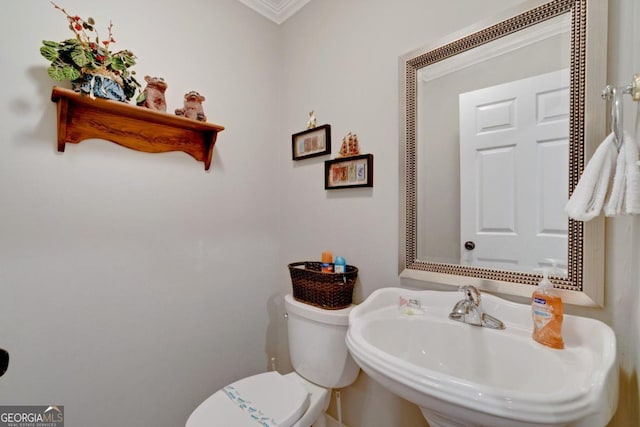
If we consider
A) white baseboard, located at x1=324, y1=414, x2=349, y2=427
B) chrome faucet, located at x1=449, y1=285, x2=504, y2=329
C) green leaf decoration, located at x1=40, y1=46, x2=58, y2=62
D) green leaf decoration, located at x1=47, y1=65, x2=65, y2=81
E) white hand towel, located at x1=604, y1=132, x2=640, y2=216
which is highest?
green leaf decoration, located at x1=40, y1=46, x2=58, y2=62

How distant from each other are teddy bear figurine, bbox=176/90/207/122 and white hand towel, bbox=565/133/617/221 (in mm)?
1415

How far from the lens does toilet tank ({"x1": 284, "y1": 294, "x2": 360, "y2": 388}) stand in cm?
117

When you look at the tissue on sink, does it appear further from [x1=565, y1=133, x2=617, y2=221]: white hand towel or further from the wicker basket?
[x1=565, y1=133, x2=617, y2=221]: white hand towel

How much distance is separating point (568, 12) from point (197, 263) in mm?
1691

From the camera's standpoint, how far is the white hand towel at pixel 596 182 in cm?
70

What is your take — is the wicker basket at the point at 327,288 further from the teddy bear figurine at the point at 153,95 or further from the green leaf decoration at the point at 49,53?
the green leaf decoration at the point at 49,53

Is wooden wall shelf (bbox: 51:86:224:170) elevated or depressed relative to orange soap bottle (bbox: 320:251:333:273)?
elevated

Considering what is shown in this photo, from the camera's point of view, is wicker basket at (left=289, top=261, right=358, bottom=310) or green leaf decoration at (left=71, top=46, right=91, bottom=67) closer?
green leaf decoration at (left=71, top=46, right=91, bottom=67)

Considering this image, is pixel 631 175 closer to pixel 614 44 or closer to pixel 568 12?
pixel 614 44

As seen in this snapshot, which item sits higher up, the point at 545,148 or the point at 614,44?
the point at 614,44

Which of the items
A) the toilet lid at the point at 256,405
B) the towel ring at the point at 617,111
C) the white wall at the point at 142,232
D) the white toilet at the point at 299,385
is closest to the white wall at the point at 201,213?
the white wall at the point at 142,232

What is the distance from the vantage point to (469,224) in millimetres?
1041

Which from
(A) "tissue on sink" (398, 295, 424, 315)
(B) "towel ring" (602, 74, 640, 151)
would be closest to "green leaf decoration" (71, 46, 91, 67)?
(A) "tissue on sink" (398, 295, 424, 315)

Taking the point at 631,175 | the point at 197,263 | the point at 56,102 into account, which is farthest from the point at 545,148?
the point at 56,102
